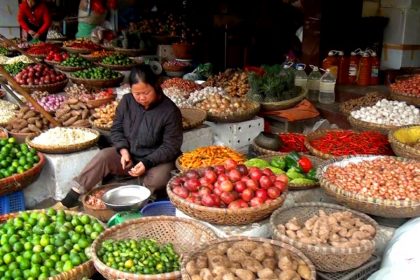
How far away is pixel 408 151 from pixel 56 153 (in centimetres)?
295

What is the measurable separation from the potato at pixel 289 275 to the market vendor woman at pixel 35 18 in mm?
8808

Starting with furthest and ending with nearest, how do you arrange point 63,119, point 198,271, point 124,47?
point 124,47
point 63,119
point 198,271

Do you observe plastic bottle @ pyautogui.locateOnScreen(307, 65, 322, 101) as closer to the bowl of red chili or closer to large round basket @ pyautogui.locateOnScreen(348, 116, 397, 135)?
large round basket @ pyautogui.locateOnScreen(348, 116, 397, 135)

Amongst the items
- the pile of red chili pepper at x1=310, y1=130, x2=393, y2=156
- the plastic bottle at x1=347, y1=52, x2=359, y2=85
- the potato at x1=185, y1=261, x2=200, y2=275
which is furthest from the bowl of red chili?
the plastic bottle at x1=347, y1=52, x2=359, y2=85

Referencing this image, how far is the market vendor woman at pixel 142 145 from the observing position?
3.91 m

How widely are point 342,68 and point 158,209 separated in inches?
145

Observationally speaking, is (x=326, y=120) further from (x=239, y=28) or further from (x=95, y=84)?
(x=239, y=28)

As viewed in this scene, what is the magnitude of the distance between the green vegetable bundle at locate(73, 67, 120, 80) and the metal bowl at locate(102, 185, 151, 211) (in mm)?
3054

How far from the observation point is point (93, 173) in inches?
160

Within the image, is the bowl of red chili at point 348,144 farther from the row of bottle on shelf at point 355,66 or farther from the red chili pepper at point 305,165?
the row of bottle on shelf at point 355,66

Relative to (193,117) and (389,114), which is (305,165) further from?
(193,117)

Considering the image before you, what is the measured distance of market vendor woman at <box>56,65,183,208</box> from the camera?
3.91 m

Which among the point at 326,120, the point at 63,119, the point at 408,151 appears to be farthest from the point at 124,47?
the point at 408,151

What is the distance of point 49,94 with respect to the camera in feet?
20.4
